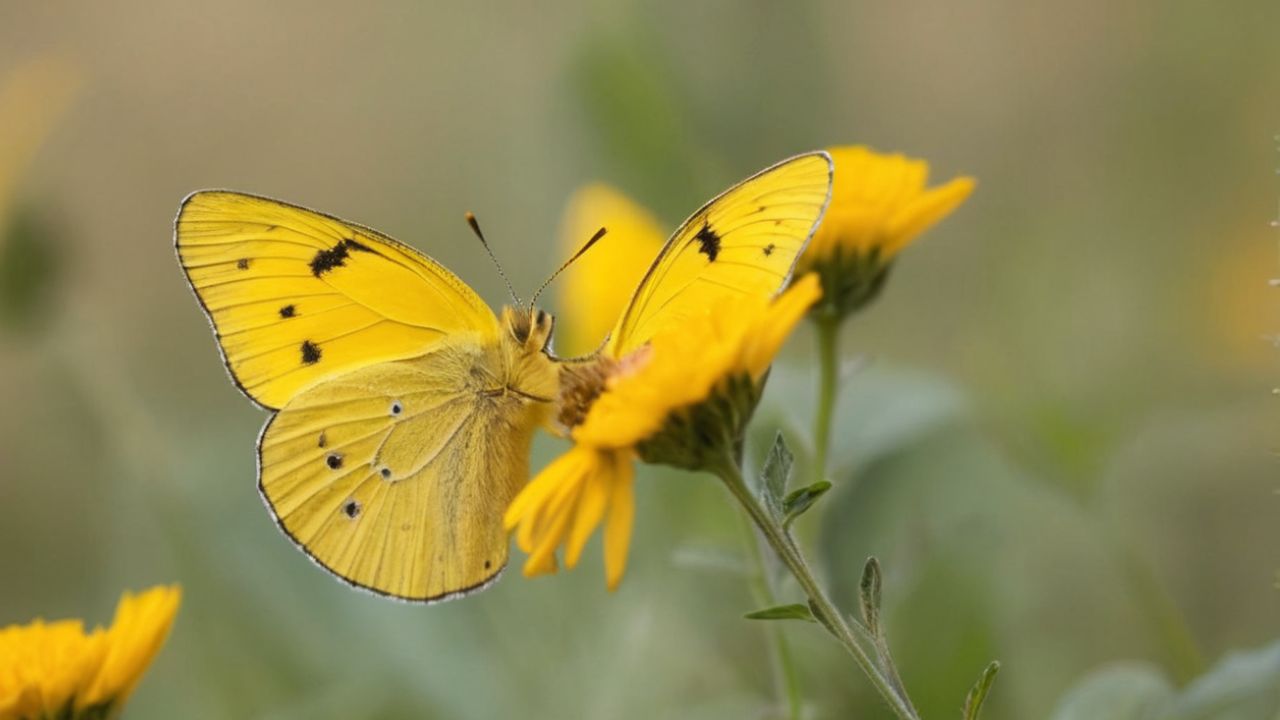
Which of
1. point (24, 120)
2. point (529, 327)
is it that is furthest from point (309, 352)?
Answer: point (24, 120)

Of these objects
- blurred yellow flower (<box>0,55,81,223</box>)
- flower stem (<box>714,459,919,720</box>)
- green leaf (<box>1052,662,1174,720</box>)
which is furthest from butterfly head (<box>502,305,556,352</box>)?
blurred yellow flower (<box>0,55,81,223</box>)

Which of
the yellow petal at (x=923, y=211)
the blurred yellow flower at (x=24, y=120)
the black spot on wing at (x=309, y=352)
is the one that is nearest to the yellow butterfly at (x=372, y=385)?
the black spot on wing at (x=309, y=352)

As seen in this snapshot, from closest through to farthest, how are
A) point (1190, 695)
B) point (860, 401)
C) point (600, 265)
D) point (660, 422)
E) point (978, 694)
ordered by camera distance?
1. point (978, 694)
2. point (660, 422)
3. point (1190, 695)
4. point (860, 401)
5. point (600, 265)

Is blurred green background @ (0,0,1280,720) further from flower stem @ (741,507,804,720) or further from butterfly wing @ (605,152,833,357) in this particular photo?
butterfly wing @ (605,152,833,357)

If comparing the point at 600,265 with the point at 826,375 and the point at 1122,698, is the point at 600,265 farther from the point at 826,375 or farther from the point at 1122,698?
the point at 1122,698

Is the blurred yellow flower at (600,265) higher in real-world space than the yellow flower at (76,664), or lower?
higher

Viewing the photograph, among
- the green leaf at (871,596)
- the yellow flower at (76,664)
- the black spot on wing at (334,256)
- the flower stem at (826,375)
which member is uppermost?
the black spot on wing at (334,256)

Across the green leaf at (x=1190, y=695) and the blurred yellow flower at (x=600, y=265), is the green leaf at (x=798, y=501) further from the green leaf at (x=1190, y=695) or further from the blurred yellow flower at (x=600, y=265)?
the blurred yellow flower at (x=600, y=265)
